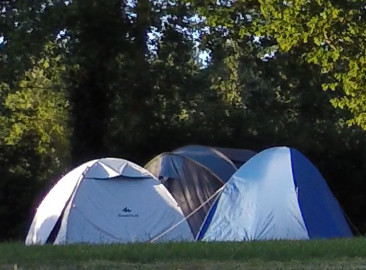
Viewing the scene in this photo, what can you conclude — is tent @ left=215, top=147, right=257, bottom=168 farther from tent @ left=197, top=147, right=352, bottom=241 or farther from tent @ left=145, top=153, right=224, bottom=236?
tent @ left=197, top=147, right=352, bottom=241

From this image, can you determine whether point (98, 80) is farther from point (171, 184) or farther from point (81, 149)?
point (171, 184)

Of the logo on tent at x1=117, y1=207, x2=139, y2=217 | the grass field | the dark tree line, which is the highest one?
the dark tree line

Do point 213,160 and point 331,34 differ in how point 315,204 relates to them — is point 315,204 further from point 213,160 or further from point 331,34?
point 331,34

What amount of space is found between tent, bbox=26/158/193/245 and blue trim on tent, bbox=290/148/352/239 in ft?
7.30

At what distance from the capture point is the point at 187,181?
18.4m

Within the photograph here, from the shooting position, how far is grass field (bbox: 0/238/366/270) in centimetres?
878

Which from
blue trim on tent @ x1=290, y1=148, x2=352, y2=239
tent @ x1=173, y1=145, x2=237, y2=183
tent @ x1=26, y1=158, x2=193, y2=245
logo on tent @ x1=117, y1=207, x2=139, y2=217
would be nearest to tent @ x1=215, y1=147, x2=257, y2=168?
tent @ x1=173, y1=145, x2=237, y2=183

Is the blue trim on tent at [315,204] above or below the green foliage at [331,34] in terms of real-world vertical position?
below

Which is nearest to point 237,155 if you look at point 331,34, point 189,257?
point 331,34

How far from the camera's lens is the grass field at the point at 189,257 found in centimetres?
878

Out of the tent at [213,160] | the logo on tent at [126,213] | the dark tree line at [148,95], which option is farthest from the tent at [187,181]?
the dark tree line at [148,95]

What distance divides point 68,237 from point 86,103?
7.72 metres

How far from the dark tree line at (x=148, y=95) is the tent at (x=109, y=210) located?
4.68 metres

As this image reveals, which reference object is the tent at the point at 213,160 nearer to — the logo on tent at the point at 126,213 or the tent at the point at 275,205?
the tent at the point at 275,205
